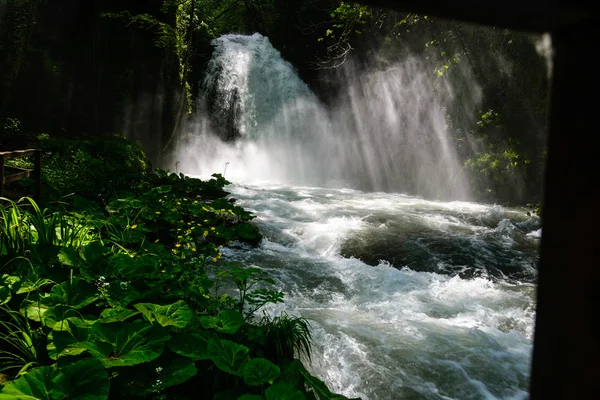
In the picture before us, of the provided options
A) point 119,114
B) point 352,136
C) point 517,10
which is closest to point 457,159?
point 352,136

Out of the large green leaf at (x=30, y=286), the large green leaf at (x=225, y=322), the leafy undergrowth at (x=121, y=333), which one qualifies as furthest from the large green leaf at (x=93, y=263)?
the large green leaf at (x=225, y=322)

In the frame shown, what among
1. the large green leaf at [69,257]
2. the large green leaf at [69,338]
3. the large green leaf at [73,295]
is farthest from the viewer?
the large green leaf at [69,257]

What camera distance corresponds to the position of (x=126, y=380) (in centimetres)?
217

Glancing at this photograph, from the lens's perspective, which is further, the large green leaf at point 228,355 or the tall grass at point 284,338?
the tall grass at point 284,338

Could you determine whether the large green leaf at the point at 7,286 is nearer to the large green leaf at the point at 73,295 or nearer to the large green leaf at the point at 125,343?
the large green leaf at the point at 73,295

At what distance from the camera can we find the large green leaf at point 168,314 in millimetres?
2404

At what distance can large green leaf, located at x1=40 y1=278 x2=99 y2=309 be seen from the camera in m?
2.61

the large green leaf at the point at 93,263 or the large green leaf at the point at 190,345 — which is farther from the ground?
the large green leaf at the point at 93,263

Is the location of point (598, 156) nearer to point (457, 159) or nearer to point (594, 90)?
point (594, 90)

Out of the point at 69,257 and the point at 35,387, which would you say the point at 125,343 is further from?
the point at 69,257

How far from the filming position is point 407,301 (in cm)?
547

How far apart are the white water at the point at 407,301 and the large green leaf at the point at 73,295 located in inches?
81.4

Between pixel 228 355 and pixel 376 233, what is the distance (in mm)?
6495

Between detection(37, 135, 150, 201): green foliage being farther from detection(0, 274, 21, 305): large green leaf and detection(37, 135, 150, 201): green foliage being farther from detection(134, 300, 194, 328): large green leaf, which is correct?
detection(134, 300, 194, 328): large green leaf
